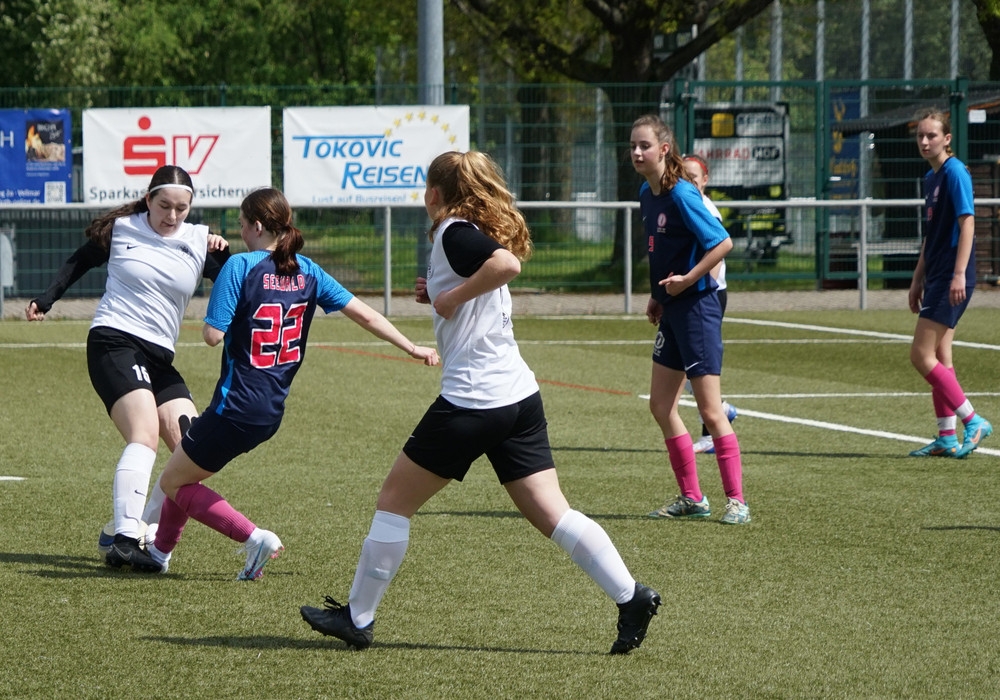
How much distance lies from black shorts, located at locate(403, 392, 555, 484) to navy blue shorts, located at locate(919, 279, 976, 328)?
4673 millimetres

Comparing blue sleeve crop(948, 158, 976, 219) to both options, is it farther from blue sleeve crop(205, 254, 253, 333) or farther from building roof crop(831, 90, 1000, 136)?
building roof crop(831, 90, 1000, 136)

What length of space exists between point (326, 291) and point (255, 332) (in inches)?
14.3

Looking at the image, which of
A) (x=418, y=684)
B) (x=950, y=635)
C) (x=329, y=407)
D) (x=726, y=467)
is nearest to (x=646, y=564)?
(x=726, y=467)

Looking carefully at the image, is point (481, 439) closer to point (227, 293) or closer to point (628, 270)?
point (227, 293)

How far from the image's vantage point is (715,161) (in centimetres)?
2098

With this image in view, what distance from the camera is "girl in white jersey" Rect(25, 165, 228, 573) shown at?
6.05 metres

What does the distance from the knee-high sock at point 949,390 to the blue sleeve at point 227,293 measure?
4772 mm

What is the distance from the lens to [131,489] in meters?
5.97

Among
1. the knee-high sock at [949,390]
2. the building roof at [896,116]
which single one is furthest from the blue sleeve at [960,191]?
the building roof at [896,116]

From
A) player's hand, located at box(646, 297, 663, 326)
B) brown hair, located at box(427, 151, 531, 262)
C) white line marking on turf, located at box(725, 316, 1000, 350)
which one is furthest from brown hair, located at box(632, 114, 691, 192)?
white line marking on turf, located at box(725, 316, 1000, 350)

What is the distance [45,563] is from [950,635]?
3.50m

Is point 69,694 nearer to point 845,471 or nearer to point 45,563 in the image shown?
point 45,563

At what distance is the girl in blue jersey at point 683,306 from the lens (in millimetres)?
6785

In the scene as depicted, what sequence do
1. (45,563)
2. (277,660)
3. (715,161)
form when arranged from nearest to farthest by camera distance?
(277,660)
(45,563)
(715,161)
